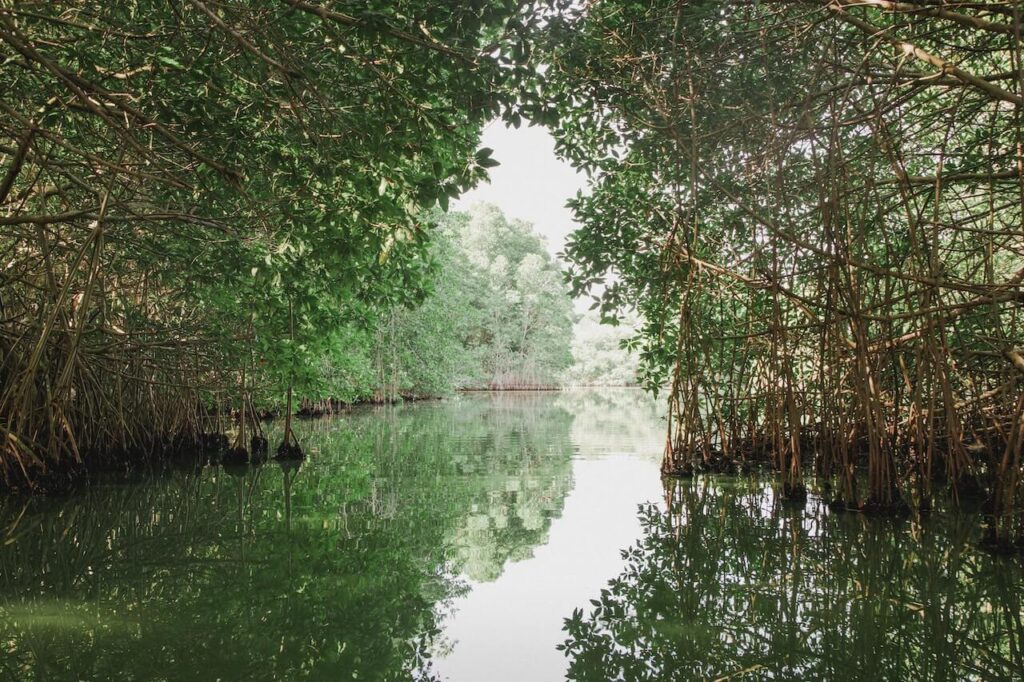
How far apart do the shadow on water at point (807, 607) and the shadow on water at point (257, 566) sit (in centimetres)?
82

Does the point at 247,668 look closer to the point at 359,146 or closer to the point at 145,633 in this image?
the point at 145,633

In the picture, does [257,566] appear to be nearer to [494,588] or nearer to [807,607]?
[494,588]

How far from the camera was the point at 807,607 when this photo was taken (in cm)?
313

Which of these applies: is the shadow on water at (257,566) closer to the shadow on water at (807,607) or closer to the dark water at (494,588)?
the dark water at (494,588)

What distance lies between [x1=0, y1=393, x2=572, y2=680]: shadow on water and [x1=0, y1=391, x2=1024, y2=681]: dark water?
0.05ft

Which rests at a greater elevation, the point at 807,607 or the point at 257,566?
the point at 807,607

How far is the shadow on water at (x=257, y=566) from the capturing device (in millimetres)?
2650

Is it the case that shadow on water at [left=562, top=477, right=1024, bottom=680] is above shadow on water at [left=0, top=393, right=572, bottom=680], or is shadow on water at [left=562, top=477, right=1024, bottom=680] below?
above

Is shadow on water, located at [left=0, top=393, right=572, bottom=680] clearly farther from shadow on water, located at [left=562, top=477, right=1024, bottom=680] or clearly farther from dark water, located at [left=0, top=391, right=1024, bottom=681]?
shadow on water, located at [left=562, top=477, right=1024, bottom=680]

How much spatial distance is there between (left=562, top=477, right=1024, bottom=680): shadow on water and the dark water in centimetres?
1

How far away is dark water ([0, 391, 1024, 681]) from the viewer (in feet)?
8.60

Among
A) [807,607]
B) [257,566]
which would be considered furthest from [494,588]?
[807,607]

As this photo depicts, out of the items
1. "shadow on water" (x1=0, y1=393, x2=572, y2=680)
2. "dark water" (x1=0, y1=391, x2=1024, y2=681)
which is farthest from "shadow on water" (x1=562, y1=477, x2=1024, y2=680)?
"shadow on water" (x1=0, y1=393, x2=572, y2=680)

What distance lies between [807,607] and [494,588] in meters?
1.52
